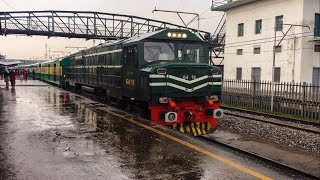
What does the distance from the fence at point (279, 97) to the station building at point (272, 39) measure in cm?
403

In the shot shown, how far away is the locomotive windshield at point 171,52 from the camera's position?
11906 millimetres

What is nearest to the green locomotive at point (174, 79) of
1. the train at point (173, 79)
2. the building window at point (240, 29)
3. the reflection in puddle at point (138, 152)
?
the train at point (173, 79)

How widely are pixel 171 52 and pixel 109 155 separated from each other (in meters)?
6.11

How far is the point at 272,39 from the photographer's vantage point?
31.3 m

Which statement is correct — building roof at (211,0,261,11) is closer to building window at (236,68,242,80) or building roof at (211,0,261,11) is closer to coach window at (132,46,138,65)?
building window at (236,68,242,80)

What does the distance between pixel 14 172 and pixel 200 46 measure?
845 cm

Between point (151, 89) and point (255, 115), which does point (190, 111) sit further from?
point (255, 115)

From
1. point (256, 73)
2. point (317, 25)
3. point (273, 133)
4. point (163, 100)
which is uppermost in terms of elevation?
point (317, 25)

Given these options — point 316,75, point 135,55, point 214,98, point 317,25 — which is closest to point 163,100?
point 214,98

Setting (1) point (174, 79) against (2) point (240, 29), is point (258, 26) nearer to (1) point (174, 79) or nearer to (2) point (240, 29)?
(2) point (240, 29)

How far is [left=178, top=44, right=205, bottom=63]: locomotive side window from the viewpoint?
12.3 metres

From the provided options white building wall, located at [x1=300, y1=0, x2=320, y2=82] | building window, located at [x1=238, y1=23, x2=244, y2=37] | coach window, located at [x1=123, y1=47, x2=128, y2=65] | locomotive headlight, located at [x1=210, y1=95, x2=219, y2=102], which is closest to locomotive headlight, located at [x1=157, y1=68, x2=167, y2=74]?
locomotive headlight, located at [x1=210, y1=95, x2=219, y2=102]

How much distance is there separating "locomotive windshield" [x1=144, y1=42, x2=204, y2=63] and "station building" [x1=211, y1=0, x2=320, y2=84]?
45.5ft

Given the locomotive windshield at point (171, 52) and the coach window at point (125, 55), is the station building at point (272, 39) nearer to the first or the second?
the locomotive windshield at point (171, 52)
